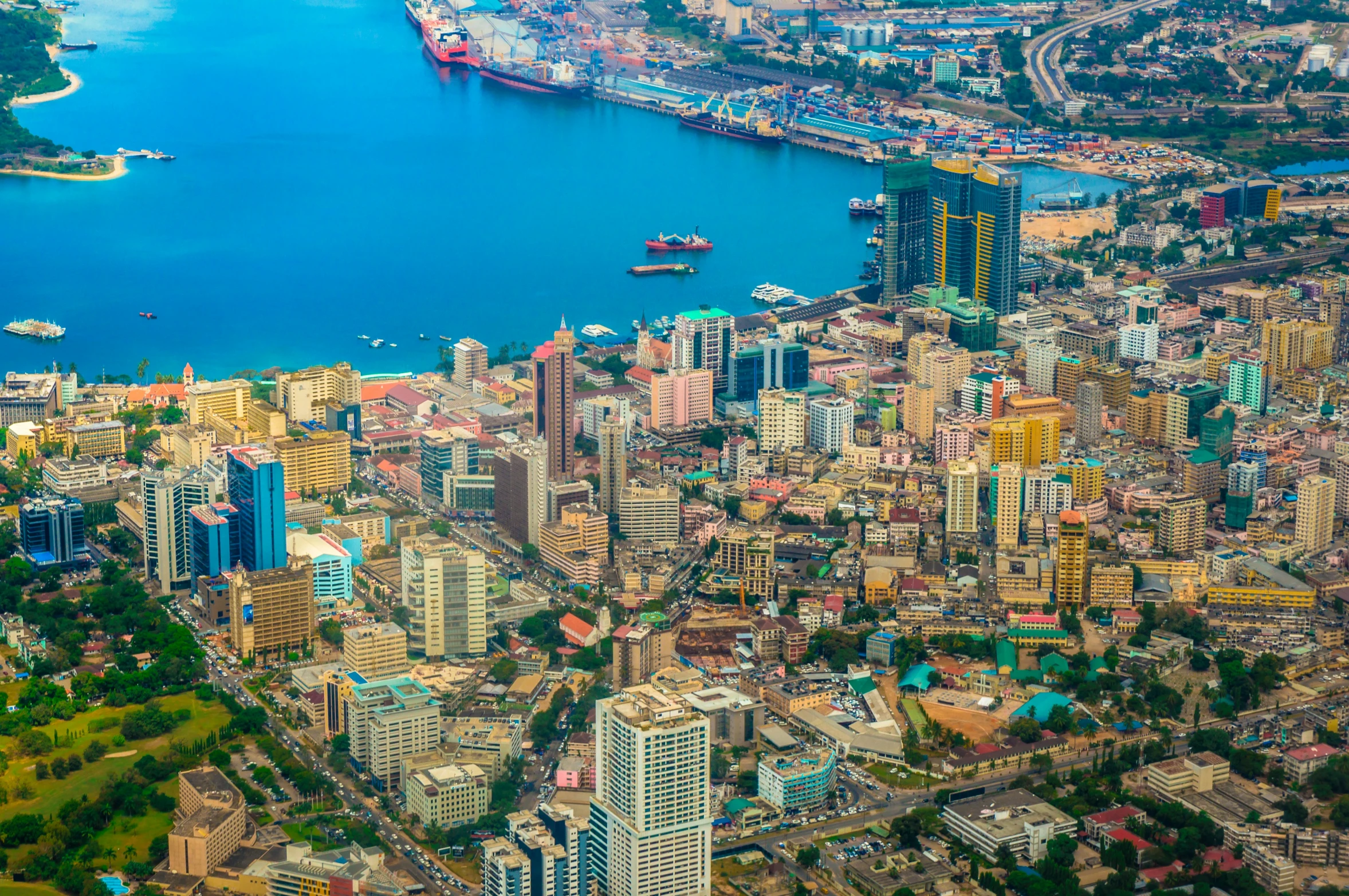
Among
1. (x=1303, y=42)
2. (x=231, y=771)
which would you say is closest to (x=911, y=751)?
(x=231, y=771)

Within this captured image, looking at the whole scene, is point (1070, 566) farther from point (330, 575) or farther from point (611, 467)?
point (330, 575)

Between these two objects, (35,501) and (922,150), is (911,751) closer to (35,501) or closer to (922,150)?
(35,501)

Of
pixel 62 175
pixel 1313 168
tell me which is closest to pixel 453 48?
pixel 62 175

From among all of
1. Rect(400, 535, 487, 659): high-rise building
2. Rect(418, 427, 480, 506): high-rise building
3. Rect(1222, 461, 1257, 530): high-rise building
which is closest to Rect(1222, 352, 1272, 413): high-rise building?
Rect(1222, 461, 1257, 530): high-rise building

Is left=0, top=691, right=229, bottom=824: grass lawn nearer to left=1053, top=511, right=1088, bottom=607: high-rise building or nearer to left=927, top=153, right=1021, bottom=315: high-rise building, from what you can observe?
left=1053, top=511, right=1088, bottom=607: high-rise building

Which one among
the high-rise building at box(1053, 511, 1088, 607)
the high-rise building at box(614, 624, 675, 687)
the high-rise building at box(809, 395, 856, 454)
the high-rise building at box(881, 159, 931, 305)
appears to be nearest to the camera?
the high-rise building at box(614, 624, 675, 687)
